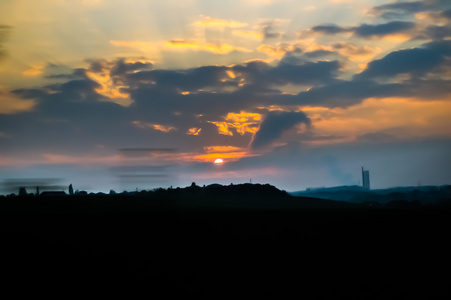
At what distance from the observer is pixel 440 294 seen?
932 inches

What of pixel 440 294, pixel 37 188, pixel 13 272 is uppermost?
pixel 37 188

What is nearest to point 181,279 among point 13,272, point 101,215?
point 13,272

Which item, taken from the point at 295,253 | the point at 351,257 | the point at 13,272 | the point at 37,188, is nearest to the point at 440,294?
the point at 351,257

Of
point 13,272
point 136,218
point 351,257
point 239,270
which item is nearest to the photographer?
point 13,272

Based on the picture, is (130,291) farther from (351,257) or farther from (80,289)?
(351,257)

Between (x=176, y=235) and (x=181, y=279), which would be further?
(x=176, y=235)

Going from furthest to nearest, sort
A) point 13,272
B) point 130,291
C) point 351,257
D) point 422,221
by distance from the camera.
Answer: point 422,221
point 351,257
point 13,272
point 130,291

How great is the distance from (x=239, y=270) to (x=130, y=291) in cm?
668

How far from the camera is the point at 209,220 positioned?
47.2 metres

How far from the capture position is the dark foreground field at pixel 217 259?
2372 cm

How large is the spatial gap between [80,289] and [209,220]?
24862 millimetres

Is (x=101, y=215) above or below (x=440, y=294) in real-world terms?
above

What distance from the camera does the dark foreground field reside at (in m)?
23.7

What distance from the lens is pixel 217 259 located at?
2939cm
